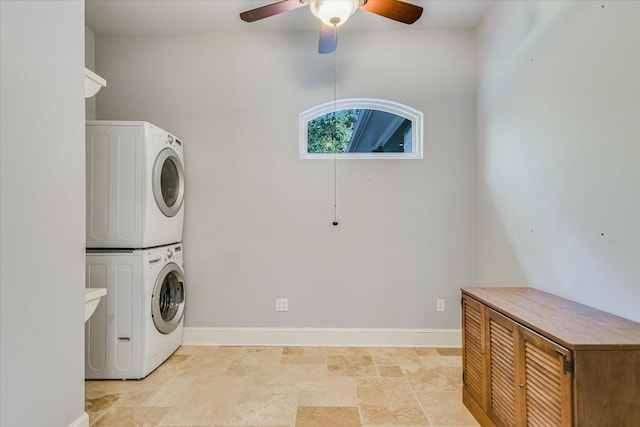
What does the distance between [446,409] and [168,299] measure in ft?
7.36

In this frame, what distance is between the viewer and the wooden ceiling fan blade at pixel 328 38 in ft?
6.55

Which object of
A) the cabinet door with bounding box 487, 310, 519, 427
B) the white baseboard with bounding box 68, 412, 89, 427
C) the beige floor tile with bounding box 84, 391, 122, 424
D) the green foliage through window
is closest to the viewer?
the cabinet door with bounding box 487, 310, 519, 427

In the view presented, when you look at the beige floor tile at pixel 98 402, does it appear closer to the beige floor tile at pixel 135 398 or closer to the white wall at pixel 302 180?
the beige floor tile at pixel 135 398

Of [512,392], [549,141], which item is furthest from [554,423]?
[549,141]

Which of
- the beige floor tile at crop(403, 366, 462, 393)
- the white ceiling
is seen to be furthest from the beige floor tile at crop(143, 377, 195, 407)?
the white ceiling

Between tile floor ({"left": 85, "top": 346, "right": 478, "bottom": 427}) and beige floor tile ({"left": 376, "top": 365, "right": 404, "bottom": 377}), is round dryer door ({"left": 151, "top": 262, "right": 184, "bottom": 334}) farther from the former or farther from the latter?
beige floor tile ({"left": 376, "top": 365, "right": 404, "bottom": 377})

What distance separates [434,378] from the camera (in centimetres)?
229

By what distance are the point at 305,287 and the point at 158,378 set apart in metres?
1.32

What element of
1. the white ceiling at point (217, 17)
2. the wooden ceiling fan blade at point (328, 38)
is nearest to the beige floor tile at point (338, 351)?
the wooden ceiling fan blade at point (328, 38)

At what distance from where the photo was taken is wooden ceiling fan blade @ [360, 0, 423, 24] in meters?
1.78

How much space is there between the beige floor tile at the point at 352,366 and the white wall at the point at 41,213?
5.24 ft

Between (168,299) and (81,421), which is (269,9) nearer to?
(168,299)

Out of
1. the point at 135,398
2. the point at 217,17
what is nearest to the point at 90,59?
the point at 217,17

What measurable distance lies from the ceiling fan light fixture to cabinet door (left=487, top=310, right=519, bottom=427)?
1.76m
